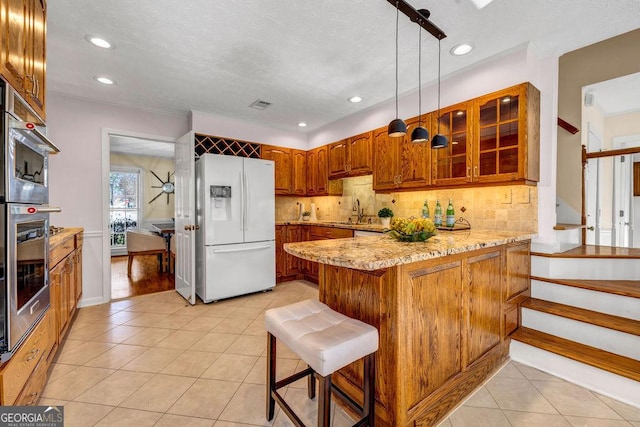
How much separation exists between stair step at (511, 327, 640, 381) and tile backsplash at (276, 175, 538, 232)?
3.00 feet

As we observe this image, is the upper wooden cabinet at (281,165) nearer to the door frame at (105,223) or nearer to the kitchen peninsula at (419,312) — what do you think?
the door frame at (105,223)

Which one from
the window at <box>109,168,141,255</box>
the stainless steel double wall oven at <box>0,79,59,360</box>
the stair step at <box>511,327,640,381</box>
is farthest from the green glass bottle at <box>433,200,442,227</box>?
the window at <box>109,168,141,255</box>

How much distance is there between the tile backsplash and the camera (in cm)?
257

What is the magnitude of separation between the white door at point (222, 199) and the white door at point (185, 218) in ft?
0.47

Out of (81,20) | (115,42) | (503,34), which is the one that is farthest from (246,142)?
(503,34)

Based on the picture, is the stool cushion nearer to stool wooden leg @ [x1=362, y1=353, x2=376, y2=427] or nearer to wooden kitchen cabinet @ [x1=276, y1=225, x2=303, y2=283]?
stool wooden leg @ [x1=362, y1=353, x2=376, y2=427]

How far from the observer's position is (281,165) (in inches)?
183

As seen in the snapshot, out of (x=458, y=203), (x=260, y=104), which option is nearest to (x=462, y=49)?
(x=458, y=203)

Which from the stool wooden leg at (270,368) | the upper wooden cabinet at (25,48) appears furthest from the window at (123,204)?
the stool wooden leg at (270,368)

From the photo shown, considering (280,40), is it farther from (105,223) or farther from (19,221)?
(105,223)

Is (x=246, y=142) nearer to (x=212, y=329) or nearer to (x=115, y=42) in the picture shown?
(x=115, y=42)

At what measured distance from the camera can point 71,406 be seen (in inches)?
66.1

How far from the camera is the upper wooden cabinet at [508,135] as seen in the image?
7.76 feet

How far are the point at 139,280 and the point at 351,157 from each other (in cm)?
399
